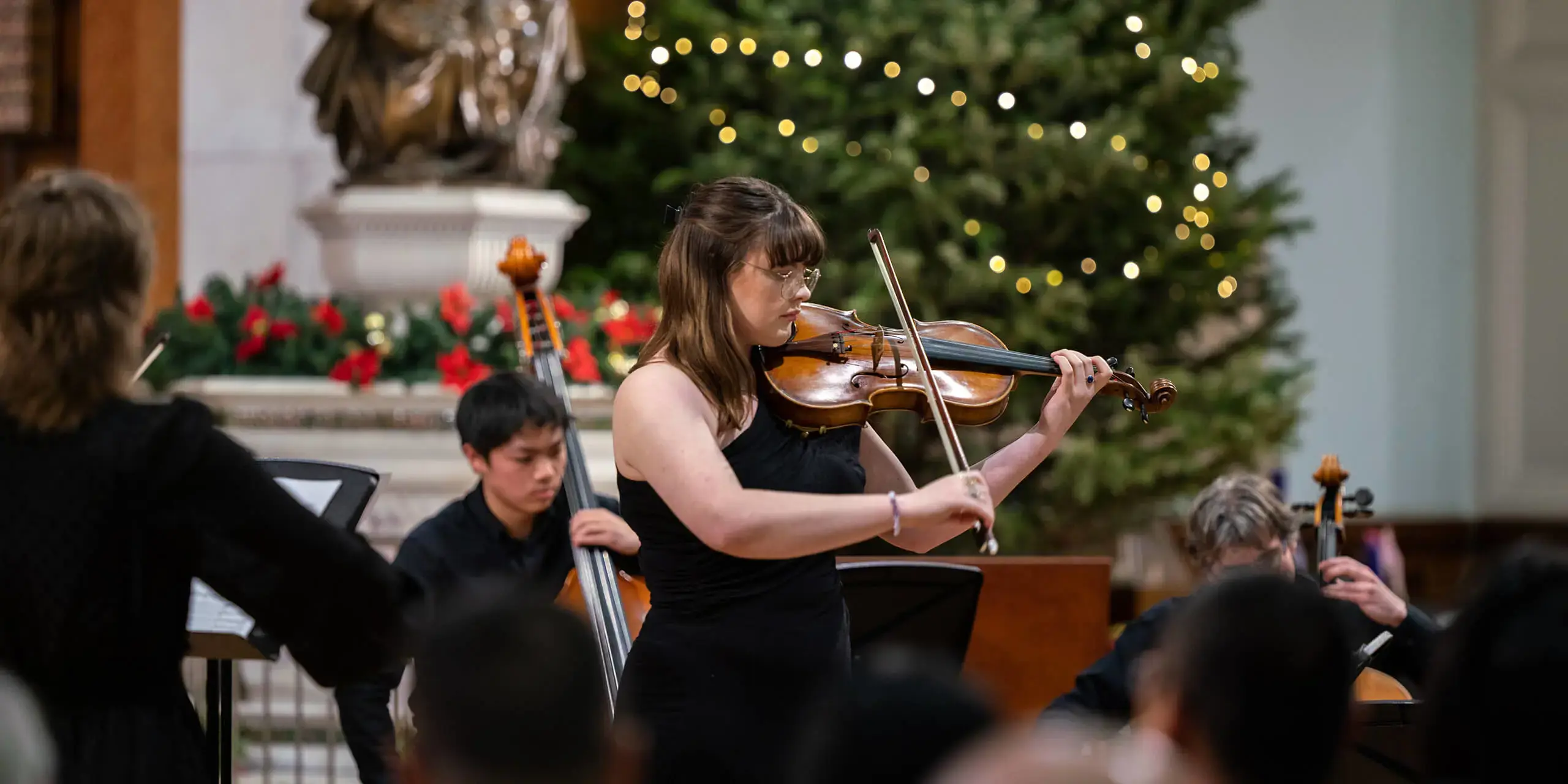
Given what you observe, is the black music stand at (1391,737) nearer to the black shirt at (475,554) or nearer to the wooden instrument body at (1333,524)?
the wooden instrument body at (1333,524)

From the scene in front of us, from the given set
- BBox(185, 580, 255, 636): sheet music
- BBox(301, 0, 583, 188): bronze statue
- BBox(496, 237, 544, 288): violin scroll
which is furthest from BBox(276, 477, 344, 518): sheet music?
BBox(301, 0, 583, 188): bronze statue

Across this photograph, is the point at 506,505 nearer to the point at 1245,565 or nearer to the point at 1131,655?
the point at 1131,655

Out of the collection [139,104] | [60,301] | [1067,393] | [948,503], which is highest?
[139,104]

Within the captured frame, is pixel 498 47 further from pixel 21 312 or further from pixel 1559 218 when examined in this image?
pixel 1559 218

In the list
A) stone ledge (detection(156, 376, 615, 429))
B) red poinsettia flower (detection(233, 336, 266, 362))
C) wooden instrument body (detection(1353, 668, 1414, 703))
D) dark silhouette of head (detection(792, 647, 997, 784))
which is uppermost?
red poinsettia flower (detection(233, 336, 266, 362))

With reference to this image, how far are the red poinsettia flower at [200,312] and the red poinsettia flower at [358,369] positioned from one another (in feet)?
1.77

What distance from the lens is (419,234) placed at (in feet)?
20.4

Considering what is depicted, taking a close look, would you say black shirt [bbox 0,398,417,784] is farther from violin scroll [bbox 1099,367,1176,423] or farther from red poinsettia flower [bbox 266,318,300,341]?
red poinsettia flower [bbox 266,318,300,341]

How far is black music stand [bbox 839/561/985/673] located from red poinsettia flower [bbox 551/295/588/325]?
272 cm

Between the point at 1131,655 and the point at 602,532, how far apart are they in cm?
100

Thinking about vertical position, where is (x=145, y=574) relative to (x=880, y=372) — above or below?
below

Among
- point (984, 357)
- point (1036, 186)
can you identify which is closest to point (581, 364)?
point (1036, 186)

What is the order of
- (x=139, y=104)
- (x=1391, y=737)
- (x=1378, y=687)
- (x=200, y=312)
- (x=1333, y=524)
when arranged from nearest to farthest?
(x=1391, y=737) → (x=1378, y=687) → (x=1333, y=524) → (x=200, y=312) → (x=139, y=104)

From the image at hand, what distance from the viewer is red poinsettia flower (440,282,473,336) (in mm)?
5684
